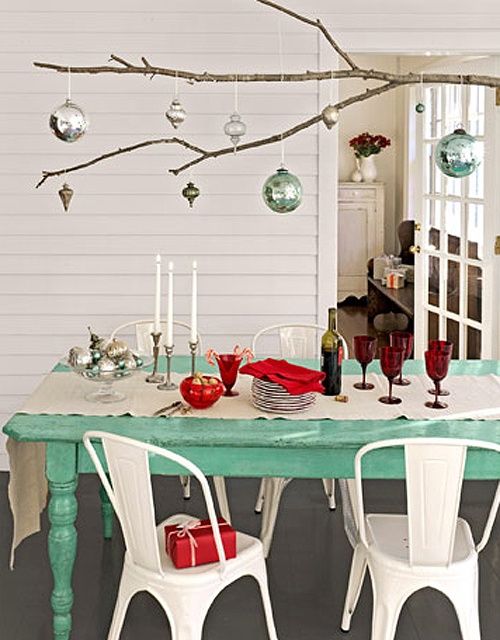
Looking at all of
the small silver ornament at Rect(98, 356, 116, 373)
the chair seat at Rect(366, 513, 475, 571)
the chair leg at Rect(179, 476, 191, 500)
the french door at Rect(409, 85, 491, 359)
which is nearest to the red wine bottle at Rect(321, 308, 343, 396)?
the chair seat at Rect(366, 513, 475, 571)

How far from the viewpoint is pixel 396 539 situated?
3.00 m

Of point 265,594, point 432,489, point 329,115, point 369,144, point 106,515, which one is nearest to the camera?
point 329,115

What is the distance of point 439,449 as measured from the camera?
2678 millimetres

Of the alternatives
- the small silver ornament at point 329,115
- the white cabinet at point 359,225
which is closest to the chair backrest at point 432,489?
the small silver ornament at point 329,115

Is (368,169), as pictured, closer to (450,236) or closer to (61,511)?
(450,236)

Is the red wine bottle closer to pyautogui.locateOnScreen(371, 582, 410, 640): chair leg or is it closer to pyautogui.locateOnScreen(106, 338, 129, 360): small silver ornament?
pyautogui.locateOnScreen(106, 338, 129, 360): small silver ornament

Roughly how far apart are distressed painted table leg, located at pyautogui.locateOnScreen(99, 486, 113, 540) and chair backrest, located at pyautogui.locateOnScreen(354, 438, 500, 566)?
4.88 ft

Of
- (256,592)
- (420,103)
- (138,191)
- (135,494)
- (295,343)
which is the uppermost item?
(420,103)

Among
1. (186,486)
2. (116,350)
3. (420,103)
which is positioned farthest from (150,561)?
(420,103)

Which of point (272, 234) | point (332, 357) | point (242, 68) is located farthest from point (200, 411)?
point (242, 68)

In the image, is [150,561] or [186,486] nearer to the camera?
[150,561]

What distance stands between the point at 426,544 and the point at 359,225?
24.7 ft

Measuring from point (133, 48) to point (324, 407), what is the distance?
2.50m

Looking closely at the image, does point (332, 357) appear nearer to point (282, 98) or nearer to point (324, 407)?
point (324, 407)
